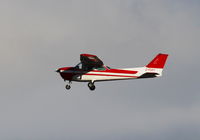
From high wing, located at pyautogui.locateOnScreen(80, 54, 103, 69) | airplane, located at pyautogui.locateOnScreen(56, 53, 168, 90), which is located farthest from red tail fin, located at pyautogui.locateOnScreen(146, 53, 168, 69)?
high wing, located at pyautogui.locateOnScreen(80, 54, 103, 69)

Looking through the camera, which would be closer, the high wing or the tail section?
the high wing

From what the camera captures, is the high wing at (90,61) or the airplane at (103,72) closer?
the high wing at (90,61)

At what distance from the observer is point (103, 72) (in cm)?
4038

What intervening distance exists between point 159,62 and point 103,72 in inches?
192

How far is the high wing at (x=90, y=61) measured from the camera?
39.0m

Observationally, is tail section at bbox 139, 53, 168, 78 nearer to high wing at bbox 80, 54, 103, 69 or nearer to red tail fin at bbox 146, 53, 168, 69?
red tail fin at bbox 146, 53, 168, 69

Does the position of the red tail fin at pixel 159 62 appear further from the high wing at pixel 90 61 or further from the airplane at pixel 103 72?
the high wing at pixel 90 61

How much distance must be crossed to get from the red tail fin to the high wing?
4.38 m

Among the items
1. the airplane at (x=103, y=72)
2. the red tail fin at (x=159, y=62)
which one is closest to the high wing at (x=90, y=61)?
the airplane at (x=103, y=72)

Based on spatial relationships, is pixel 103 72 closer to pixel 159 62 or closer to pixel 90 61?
pixel 90 61

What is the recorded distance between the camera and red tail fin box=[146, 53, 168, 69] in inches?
1606

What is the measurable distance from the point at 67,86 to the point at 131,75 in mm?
5639

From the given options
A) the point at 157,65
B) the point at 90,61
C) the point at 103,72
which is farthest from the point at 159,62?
the point at 90,61

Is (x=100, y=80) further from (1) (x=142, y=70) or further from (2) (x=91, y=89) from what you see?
(1) (x=142, y=70)
